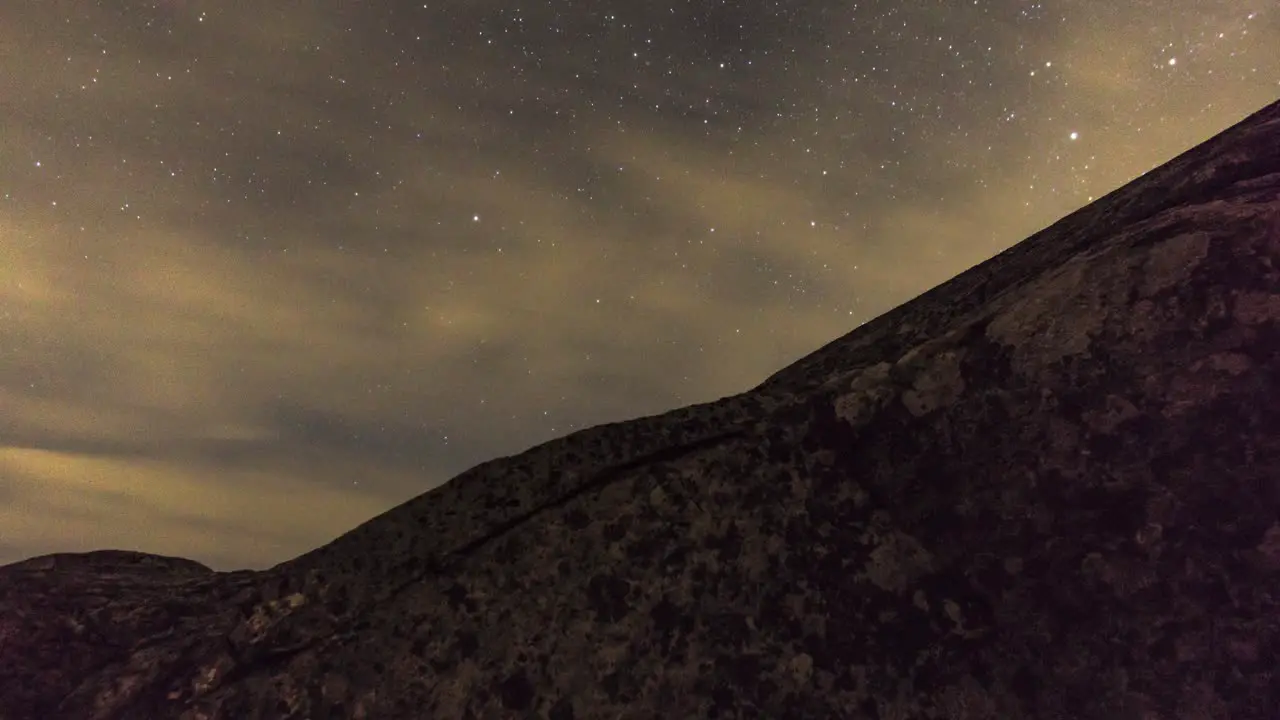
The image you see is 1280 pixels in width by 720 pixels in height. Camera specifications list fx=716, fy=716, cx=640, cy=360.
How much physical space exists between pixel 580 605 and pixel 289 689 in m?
1.37

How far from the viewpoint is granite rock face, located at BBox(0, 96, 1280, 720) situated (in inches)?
120

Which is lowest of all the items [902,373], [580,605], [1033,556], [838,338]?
[1033,556]

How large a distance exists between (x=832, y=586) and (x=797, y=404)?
0.96m

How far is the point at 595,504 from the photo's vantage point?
3.62 meters

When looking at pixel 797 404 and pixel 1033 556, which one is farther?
pixel 797 404

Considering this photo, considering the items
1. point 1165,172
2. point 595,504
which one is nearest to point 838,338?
point 1165,172

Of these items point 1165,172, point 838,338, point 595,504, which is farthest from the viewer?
point 838,338

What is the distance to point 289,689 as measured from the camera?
3264 mm

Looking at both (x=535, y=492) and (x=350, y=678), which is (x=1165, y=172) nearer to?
(x=535, y=492)

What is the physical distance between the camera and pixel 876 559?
3.40 meters

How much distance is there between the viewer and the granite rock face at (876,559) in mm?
3049

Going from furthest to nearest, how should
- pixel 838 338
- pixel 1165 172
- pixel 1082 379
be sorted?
1. pixel 838 338
2. pixel 1165 172
3. pixel 1082 379

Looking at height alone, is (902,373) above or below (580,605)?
above

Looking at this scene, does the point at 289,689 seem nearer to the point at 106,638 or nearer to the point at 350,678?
the point at 350,678
